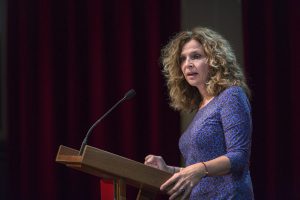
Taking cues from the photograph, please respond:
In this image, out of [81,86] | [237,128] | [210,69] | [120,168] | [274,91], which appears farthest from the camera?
[81,86]

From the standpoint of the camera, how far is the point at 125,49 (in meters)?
3.47

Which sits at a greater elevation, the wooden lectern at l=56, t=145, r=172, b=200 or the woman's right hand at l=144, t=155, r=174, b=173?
the wooden lectern at l=56, t=145, r=172, b=200

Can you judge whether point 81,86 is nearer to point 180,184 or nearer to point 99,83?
point 99,83

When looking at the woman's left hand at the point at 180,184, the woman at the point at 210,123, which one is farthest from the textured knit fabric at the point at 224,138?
the woman's left hand at the point at 180,184

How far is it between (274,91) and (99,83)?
1.14 metres

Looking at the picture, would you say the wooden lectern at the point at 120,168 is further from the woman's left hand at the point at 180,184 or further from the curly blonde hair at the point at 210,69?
the curly blonde hair at the point at 210,69

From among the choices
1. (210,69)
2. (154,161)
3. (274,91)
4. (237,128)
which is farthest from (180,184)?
(274,91)

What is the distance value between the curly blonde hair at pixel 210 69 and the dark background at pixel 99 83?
1149 mm

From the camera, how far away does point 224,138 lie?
1.81 metres

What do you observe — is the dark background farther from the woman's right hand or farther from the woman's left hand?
the woman's left hand

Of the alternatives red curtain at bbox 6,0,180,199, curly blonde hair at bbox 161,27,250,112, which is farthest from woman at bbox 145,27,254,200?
red curtain at bbox 6,0,180,199

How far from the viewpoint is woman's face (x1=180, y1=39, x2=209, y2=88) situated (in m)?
2.00

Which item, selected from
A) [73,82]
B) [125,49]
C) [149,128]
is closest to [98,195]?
[149,128]

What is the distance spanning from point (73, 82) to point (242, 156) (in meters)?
2.01
